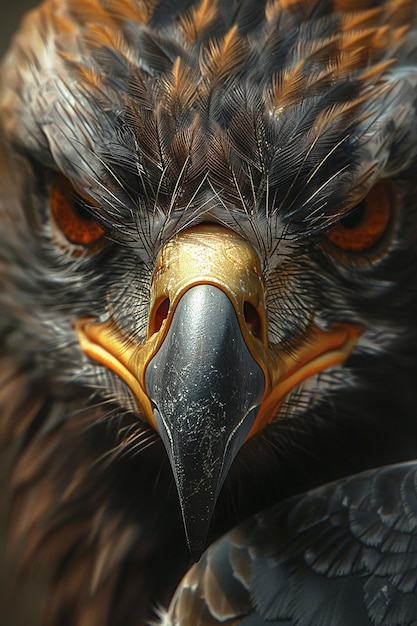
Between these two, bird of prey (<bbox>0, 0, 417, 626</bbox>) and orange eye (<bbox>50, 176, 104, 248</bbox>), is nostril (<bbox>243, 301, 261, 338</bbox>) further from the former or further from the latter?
orange eye (<bbox>50, 176, 104, 248</bbox>)

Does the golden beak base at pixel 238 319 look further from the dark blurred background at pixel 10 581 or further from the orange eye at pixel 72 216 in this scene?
the dark blurred background at pixel 10 581

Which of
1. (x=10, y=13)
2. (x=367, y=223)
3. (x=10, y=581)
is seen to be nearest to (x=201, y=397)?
(x=367, y=223)

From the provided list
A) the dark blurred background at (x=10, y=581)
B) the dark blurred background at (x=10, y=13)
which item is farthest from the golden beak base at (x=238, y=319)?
the dark blurred background at (x=10, y=13)

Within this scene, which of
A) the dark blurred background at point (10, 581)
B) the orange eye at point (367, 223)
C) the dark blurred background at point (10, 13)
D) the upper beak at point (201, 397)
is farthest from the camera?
the dark blurred background at point (10, 13)

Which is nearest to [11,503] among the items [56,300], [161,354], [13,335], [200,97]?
[13,335]

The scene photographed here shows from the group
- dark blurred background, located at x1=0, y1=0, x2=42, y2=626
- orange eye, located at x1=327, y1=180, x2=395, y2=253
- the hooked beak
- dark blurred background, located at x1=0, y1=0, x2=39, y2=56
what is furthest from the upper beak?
dark blurred background, located at x1=0, y1=0, x2=39, y2=56

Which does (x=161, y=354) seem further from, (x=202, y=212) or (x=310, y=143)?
(x=310, y=143)

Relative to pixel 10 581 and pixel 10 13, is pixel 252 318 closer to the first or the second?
pixel 10 581
